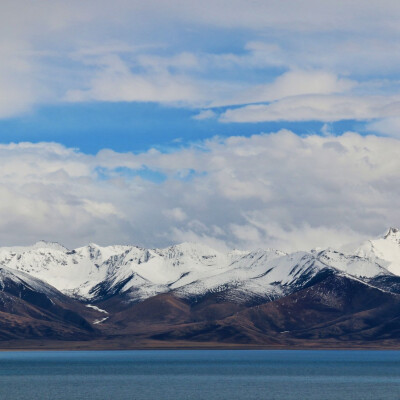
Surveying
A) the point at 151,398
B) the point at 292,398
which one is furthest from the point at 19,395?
the point at 292,398

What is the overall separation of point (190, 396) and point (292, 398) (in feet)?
74.1

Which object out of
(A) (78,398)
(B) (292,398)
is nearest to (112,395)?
(A) (78,398)

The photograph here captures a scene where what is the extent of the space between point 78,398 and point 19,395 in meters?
16.3

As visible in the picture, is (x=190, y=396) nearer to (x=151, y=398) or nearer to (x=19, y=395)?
(x=151, y=398)

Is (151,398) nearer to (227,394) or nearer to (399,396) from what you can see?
(227,394)

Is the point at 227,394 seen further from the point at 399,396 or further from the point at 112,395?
the point at 399,396

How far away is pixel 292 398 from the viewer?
189 meters

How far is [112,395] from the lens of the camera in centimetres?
19575

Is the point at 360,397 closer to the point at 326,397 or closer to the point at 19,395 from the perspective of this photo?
the point at 326,397

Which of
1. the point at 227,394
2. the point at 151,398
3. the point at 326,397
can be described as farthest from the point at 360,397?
the point at 151,398

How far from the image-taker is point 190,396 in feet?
637

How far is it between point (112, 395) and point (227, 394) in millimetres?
25839

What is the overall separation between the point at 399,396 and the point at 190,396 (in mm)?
45919

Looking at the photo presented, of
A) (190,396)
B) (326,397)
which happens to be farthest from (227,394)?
(326,397)
